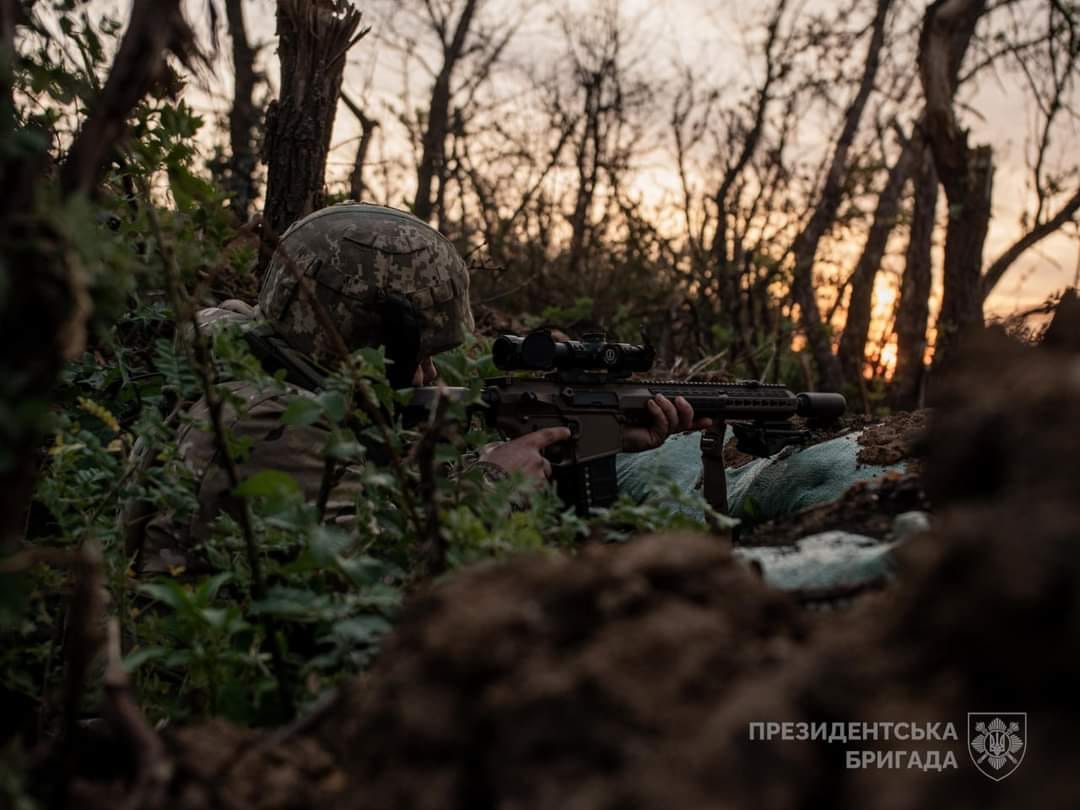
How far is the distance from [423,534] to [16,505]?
2.15 ft

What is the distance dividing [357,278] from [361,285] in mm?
27

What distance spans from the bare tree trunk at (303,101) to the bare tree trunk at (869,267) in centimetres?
732

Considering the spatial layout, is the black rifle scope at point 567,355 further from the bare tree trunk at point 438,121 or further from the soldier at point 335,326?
the bare tree trunk at point 438,121

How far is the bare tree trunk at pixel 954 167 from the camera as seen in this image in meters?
7.05

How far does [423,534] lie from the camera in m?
1.62

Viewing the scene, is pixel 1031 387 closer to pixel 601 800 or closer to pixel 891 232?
pixel 601 800

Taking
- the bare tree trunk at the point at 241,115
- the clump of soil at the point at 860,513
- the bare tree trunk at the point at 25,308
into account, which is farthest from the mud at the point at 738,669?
the bare tree trunk at the point at 241,115

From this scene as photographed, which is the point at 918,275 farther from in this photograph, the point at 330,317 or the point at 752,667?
the point at 752,667

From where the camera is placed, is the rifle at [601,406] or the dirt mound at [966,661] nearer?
the dirt mound at [966,661]

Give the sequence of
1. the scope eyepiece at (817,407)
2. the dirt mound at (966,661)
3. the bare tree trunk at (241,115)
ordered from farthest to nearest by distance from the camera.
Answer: the bare tree trunk at (241,115) < the scope eyepiece at (817,407) < the dirt mound at (966,661)


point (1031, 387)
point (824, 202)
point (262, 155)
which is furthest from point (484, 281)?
point (1031, 387)

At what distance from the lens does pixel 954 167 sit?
288 inches

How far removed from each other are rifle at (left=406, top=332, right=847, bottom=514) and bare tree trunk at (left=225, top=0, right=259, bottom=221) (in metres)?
3.84

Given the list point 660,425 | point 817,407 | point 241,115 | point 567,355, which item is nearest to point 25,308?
point 567,355
